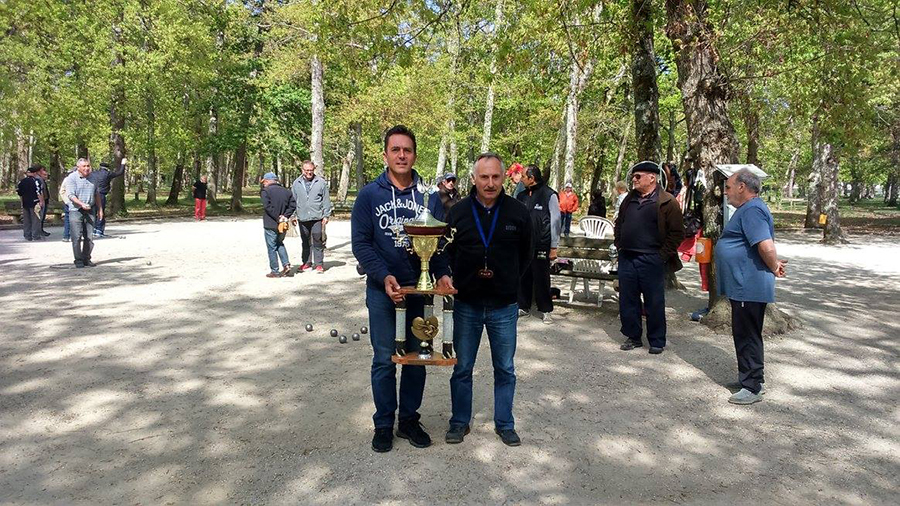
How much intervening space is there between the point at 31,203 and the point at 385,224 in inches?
624

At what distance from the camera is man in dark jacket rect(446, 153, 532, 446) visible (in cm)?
399

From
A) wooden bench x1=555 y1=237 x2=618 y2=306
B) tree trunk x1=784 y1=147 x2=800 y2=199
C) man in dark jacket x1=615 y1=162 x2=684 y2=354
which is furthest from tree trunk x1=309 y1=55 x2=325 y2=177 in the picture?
tree trunk x1=784 y1=147 x2=800 y2=199

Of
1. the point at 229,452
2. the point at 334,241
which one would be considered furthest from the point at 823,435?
the point at 334,241

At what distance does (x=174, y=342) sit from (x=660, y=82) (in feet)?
72.5

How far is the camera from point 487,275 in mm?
3938

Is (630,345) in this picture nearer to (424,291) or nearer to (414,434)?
(414,434)

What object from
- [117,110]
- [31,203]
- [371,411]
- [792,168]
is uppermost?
[117,110]

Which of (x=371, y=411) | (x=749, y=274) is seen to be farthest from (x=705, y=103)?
(x=371, y=411)

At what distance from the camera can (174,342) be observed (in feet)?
21.6

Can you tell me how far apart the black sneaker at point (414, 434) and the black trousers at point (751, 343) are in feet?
9.40

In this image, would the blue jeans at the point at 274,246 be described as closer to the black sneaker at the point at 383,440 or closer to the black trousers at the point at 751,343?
the black sneaker at the point at 383,440

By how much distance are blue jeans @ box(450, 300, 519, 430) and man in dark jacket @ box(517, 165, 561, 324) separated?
129 inches

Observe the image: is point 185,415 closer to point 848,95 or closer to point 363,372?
point 363,372

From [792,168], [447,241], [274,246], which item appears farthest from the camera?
[792,168]
